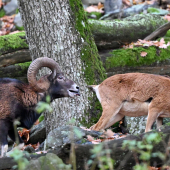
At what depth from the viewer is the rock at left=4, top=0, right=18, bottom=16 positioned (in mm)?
17438

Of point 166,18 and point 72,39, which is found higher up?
point 72,39

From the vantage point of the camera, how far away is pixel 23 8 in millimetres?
8391

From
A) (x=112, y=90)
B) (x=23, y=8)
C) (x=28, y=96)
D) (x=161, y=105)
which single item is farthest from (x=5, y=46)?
(x=161, y=105)

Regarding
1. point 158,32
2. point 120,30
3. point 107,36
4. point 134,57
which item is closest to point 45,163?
point 134,57

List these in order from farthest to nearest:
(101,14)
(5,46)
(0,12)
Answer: (0,12), (101,14), (5,46)

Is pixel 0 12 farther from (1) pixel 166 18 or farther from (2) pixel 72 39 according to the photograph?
(2) pixel 72 39

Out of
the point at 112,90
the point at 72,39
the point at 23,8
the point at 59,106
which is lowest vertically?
the point at 59,106

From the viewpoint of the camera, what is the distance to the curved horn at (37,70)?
7172mm

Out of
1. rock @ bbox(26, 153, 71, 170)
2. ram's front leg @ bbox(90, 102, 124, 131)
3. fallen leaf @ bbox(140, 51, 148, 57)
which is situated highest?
rock @ bbox(26, 153, 71, 170)

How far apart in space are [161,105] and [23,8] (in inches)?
159

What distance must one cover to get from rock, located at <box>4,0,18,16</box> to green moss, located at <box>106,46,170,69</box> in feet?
27.6

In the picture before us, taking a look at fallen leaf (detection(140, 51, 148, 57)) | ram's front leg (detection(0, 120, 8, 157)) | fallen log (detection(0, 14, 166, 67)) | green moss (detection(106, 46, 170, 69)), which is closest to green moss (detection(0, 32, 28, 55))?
fallen log (detection(0, 14, 166, 67))

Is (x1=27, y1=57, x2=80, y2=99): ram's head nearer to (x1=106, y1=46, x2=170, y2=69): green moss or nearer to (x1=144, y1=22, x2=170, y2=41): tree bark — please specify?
(x1=106, y1=46, x2=170, y2=69): green moss

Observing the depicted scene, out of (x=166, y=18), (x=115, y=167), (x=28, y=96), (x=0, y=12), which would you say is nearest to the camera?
(x=115, y=167)
